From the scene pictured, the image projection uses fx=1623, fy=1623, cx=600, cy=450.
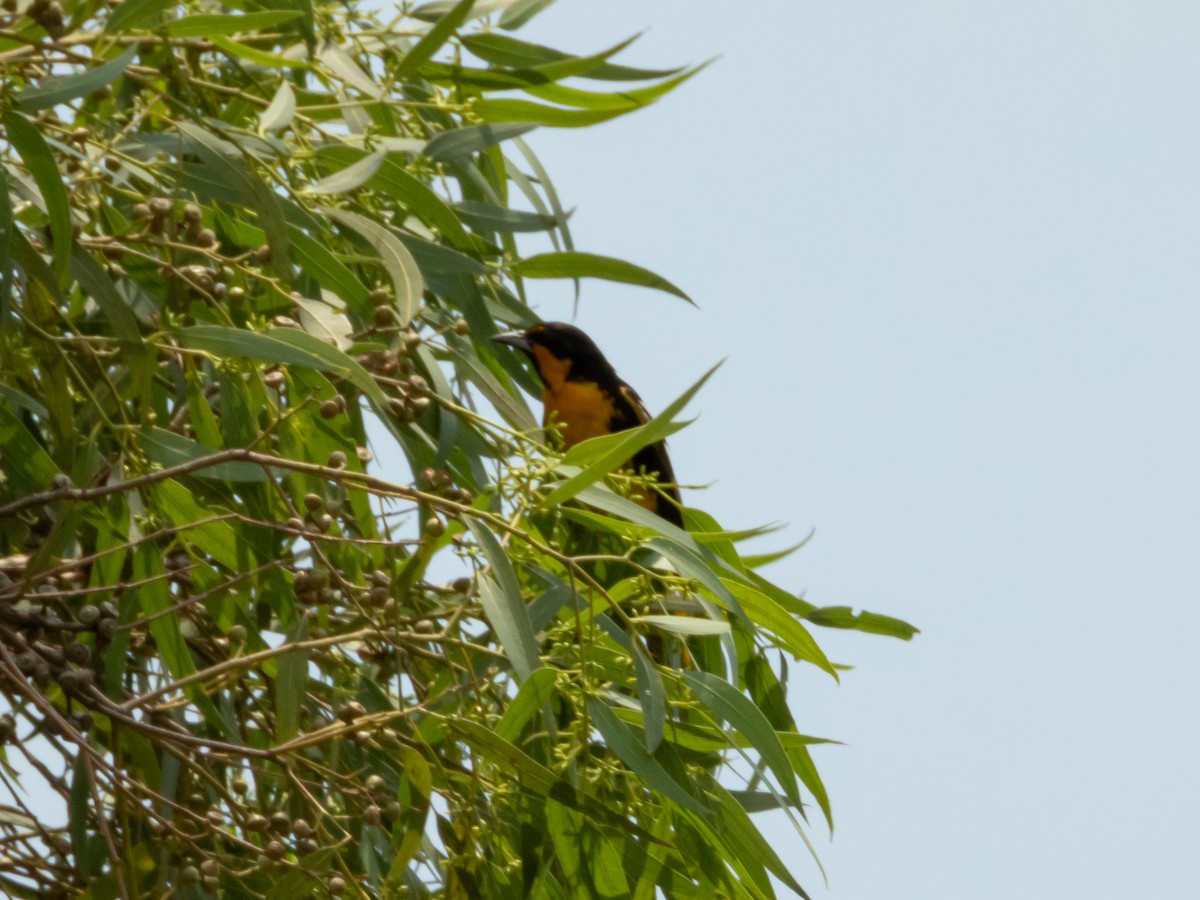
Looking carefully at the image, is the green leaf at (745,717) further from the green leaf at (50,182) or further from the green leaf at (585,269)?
the green leaf at (50,182)

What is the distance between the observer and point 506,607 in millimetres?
1829

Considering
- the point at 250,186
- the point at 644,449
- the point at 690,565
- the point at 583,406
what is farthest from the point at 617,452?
the point at 583,406

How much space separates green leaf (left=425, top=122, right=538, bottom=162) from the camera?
222 cm

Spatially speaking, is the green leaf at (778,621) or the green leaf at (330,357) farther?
the green leaf at (778,621)

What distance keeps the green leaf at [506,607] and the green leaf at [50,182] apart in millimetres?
540

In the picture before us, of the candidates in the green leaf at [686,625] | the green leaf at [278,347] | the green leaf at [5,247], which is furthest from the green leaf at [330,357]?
the green leaf at [686,625]

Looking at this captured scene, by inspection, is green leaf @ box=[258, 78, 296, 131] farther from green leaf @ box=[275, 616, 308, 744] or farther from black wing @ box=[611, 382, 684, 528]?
black wing @ box=[611, 382, 684, 528]

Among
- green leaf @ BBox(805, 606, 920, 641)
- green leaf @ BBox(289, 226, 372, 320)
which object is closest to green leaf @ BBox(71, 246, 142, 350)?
green leaf @ BBox(289, 226, 372, 320)

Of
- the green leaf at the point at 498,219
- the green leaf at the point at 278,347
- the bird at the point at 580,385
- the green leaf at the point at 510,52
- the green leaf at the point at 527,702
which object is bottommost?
the green leaf at the point at 527,702

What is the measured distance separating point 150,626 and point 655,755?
2.23 ft

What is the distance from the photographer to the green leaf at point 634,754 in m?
1.85

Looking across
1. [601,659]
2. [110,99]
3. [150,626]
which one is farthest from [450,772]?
[110,99]

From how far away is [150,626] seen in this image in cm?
211

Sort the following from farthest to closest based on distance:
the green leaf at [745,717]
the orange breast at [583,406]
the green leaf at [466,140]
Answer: the orange breast at [583,406] < the green leaf at [466,140] < the green leaf at [745,717]
